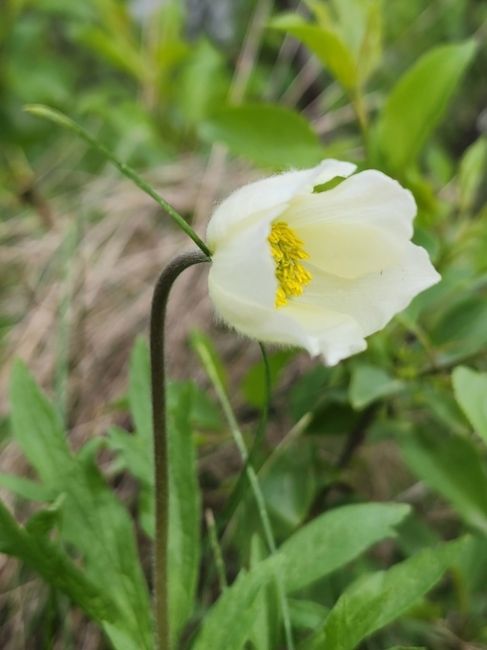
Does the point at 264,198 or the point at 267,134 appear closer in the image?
the point at 264,198

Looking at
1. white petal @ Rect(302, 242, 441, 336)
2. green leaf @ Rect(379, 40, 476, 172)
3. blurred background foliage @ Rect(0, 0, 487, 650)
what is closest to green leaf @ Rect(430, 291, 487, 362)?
blurred background foliage @ Rect(0, 0, 487, 650)

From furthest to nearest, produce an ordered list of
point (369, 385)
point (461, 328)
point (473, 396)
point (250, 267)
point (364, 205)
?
point (461, 328), point (369, 385), point (473, 396), point (364, 205), point (250, 267)

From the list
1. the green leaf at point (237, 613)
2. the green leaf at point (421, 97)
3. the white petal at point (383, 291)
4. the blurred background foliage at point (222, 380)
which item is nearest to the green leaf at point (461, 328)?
the blurred background foliage at point (222, 380)

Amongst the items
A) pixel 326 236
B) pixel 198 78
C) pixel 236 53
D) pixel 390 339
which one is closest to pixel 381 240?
pixel 326 236

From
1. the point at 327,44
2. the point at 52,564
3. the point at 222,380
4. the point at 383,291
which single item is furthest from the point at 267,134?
the point at 52,564

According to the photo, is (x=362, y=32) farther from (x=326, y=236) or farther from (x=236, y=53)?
(x=236, y=53)

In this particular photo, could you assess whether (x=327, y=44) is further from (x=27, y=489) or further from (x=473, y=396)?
(x=27, y=489)
